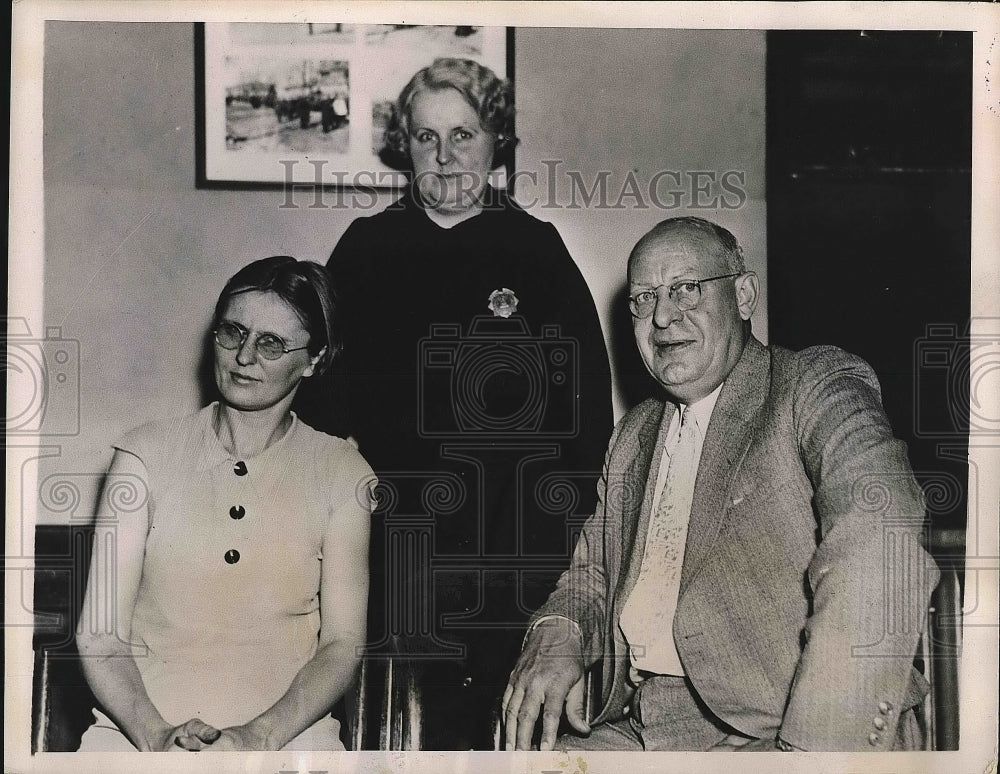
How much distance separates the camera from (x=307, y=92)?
2.64 meters

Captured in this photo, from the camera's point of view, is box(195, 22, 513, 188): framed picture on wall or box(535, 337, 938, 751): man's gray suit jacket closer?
box(535, 337, 938, 751): man's gray suit jacket

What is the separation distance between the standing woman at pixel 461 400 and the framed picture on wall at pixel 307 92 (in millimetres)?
59

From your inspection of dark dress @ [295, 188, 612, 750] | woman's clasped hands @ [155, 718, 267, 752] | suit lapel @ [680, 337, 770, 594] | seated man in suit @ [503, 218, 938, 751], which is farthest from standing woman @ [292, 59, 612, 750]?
woman's clasped hands @ [155, 718, 267, 752]

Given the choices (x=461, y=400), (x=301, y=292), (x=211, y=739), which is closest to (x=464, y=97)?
(x=301, y=292)

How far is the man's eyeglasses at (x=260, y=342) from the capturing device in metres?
2.60

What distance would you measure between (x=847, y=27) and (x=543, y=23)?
773 millimetres

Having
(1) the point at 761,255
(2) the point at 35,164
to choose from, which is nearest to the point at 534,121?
(1) the point at 761,255

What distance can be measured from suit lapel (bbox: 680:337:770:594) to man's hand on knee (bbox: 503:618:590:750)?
1.03 feet

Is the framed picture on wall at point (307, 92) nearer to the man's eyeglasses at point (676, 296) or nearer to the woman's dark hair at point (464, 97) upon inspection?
the woman's dark hair at point (464, 97)

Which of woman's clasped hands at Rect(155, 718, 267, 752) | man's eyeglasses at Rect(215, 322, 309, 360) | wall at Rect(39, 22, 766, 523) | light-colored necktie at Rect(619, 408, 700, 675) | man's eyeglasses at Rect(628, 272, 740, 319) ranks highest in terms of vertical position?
wall at Rect(39, 22, 766, 523)

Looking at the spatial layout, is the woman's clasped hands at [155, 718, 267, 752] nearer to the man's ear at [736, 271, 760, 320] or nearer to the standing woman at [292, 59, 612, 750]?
the standing woman at [292, 59, 612, 750]

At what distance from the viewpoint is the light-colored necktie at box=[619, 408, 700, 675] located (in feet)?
8.35

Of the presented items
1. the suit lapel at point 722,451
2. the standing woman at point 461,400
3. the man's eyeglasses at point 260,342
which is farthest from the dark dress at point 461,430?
the suit lapel at point 722,451

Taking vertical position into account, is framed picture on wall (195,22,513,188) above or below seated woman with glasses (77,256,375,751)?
above
